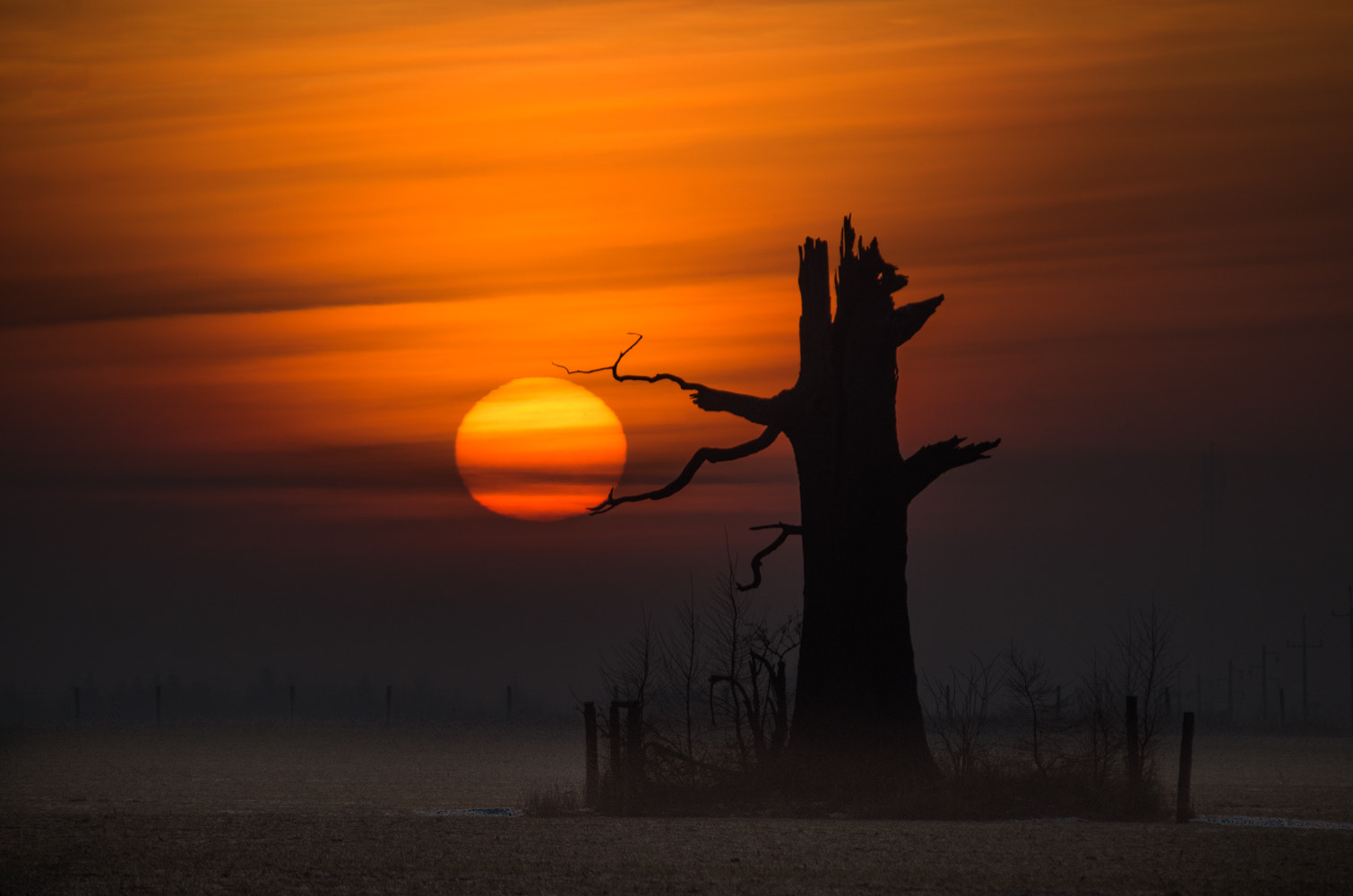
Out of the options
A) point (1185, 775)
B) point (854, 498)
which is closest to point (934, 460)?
point (854, 498)

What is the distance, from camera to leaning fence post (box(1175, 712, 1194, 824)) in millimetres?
22594

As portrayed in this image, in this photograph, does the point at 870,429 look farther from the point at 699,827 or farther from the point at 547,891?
the point at 547,891

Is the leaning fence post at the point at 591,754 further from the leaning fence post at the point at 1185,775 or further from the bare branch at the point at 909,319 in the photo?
the leaning fence post at the point at 1185,775

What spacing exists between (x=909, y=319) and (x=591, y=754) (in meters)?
8.58

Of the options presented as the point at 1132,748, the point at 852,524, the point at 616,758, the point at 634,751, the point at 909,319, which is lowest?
the point at 616,758

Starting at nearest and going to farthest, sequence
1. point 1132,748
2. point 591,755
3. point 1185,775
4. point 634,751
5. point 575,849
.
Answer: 1. point 575,849
2. point 1185,775
3. point 1132,748
4. point 634,751
5. point 591,755

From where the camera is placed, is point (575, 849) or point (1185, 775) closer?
point (575, 849)

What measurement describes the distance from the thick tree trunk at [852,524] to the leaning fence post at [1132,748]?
3038 mm

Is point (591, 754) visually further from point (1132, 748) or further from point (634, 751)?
point (1132, 748)

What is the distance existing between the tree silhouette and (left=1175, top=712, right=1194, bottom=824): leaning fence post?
3777 mm

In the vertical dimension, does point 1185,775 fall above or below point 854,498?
below

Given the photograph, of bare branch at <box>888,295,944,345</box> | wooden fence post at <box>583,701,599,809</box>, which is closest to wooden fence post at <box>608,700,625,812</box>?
wooden fence post at <box>583,701,599,809</box>

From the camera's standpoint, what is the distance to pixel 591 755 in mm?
24844

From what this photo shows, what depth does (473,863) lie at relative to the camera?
16.6 m
